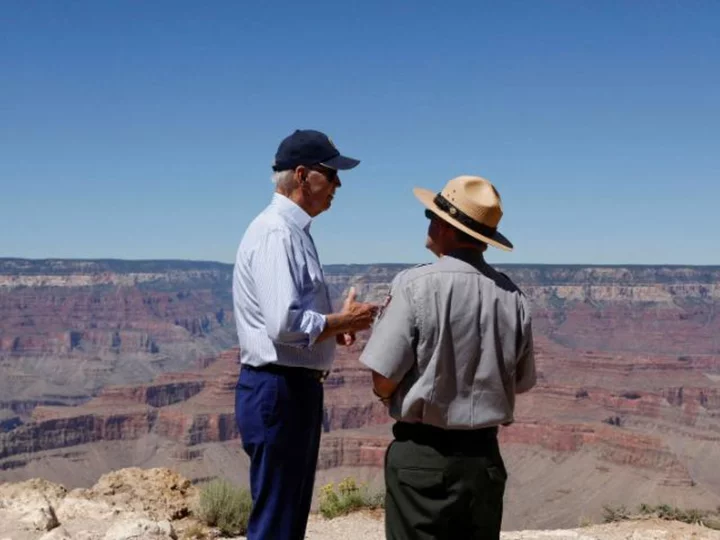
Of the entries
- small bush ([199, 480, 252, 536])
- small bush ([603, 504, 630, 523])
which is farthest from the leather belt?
small bush ([603, 504, 630, 523])

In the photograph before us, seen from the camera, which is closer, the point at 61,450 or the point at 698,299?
the point at 61,450

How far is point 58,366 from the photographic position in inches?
5605

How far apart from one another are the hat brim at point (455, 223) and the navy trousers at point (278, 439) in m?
0.80

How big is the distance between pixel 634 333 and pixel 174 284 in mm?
102507

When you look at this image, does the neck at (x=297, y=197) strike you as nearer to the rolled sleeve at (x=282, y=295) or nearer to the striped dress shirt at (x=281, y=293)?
the striped dress shirt at (x=281, y=293)

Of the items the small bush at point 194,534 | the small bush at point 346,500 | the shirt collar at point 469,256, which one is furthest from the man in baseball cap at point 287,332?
the small bush at point 346,500

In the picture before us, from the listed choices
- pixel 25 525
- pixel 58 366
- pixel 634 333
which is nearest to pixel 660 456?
pixel 25 525

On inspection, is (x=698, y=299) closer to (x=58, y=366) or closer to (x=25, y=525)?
(x=58, y=366)

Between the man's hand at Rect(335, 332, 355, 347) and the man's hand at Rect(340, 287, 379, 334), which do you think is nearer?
the man's hand at Rect(340, 287, 379, 334)

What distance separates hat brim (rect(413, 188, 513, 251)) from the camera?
304cm

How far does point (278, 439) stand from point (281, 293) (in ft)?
1.85

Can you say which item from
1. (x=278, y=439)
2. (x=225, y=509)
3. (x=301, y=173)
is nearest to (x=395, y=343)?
(x=278, y=439)

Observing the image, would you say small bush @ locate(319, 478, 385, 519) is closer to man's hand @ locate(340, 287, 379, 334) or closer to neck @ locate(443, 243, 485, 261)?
man's hand @ locate(340, 287, 379, 334)

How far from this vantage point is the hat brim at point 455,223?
3039mm
